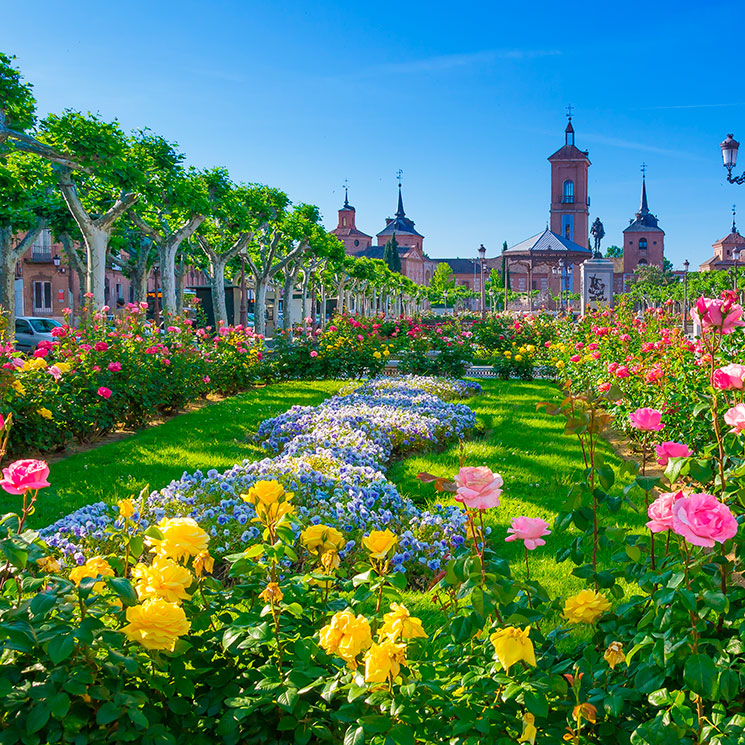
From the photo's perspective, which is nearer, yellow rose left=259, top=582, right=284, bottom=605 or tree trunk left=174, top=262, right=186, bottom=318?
yellow rose left=259, top=582, right=284, bottom=605

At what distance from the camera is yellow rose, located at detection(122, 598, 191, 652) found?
1.72 meters

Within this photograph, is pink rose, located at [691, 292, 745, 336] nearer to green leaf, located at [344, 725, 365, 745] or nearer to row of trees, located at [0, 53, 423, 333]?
green leaf, located at [344, 725, 365, 745]

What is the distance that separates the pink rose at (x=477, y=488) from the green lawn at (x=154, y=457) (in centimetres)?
403

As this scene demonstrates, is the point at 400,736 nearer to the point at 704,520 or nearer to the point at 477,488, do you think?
the point at 477,488

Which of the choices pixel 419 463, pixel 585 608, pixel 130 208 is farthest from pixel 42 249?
pixel 585 608

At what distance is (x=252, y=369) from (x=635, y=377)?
24.6ft

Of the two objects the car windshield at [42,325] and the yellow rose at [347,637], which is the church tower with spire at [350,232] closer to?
the car windshield at [42,325]

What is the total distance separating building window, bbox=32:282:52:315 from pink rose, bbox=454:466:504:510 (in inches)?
1750

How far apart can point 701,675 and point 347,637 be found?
801 millimetres

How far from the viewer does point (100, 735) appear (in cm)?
174

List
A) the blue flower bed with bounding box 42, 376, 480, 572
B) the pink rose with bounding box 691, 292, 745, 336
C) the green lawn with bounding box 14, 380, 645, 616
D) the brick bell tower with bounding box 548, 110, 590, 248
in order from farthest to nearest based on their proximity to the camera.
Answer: the brick bell tower with bounding box 548, 110, 590, 248
the green lawn with bounding box 14, 380, 645, 616
the blue flower bed with bounding box 42, 376, 480, 572
the pink rose with bounding box 691, 292, 745, 336

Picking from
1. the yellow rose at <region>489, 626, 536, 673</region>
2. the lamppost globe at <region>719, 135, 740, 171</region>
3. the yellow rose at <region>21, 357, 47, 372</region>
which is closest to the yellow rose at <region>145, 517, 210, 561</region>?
the yellow rose at <region>489, 626, 536, 673</region>

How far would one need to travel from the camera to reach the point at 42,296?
41812mm

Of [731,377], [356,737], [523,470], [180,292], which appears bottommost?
[523,470]
